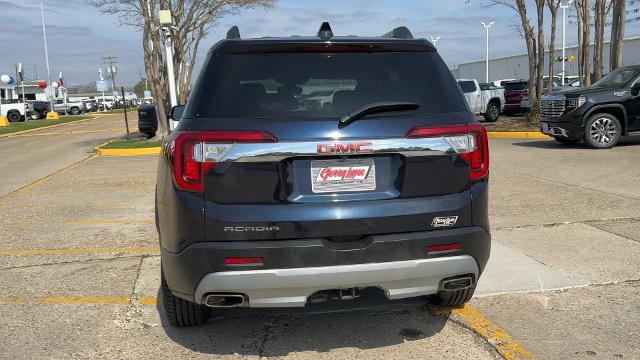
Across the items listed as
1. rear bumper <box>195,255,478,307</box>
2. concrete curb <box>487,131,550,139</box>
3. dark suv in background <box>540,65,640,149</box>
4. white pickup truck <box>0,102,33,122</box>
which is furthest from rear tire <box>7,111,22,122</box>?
rear bumper <box>195,255,478,307</box>

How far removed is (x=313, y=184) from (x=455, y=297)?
1.59 m

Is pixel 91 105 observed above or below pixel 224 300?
above

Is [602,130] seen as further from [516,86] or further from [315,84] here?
[516,86]

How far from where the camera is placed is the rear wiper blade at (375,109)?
10.2 ft

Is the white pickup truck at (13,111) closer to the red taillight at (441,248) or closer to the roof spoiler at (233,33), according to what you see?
the roof spoiler at (233,33)

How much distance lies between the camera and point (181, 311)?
12.2 ft

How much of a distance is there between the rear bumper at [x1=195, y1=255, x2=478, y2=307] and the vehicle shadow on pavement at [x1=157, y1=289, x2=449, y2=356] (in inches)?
12.4

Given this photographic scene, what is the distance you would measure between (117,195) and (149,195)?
576mm

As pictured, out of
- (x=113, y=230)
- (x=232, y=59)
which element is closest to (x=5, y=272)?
(x=113, y=230)

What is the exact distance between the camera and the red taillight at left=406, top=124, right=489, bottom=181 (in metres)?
3.18

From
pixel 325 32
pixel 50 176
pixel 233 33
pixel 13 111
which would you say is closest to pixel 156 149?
pixel 50 176

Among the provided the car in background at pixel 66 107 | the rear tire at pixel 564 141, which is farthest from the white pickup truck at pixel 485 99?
the car in background at pixel 66 107

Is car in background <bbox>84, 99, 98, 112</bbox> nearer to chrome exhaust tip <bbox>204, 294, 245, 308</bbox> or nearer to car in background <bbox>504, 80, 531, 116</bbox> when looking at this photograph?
car in background <bbox>504, 80, 531, 116</bbox>

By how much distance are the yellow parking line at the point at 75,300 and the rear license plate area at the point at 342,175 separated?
2.06 metres
